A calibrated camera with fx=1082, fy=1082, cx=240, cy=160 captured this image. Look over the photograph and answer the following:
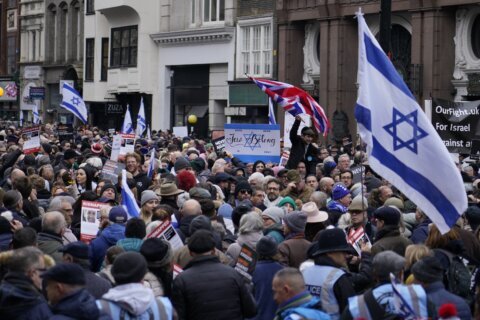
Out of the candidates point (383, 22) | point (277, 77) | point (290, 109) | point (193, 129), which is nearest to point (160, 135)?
point (277, 77)

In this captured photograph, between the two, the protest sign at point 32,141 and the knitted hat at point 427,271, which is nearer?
the knitted hat at point 427,271

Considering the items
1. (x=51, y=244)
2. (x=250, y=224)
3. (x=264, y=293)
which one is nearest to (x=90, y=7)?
(x=250, y=224)

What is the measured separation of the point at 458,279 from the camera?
29.1 feet

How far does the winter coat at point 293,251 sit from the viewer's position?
9.40 m

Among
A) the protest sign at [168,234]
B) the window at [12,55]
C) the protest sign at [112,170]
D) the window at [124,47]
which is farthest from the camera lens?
the window at [12,55]

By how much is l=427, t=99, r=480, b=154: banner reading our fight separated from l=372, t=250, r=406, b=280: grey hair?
1044cm

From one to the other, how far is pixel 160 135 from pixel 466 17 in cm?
1050

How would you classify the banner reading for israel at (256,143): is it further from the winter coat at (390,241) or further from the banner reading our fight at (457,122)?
the winter coat at (390,241)

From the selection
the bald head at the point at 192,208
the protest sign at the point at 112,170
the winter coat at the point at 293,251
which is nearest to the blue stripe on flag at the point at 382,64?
the winter coat at the point at 293,251

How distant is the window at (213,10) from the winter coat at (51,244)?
35684 millimetres

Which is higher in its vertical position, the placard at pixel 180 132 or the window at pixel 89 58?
the window at pixel 89 58

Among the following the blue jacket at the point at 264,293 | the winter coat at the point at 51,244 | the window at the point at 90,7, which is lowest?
the blue jacket at the point at 264,293

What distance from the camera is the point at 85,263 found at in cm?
836

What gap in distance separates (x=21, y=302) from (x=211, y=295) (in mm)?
1598
